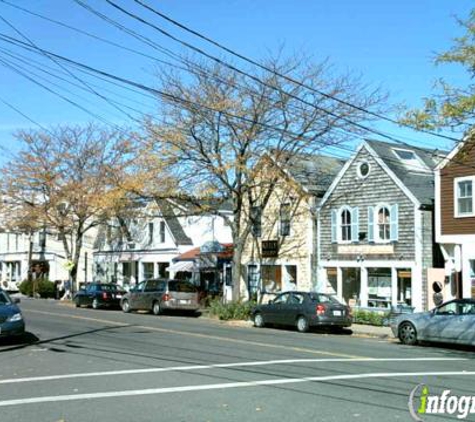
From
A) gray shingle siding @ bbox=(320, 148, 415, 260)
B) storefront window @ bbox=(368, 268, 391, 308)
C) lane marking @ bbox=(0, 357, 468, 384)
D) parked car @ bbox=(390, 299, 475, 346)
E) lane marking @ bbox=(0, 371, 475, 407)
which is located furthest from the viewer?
storefront window @ bbox=(368, 268, 391, 308)

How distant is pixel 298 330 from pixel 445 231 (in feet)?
26.2

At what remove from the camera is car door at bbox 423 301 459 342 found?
58.0ft

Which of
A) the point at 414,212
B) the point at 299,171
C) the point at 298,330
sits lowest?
the point at 298,330

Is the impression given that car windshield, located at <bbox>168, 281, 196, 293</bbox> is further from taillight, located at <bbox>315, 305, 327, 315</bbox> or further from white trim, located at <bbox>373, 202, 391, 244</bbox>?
taillight, located at <bbox>315, 305, 327, 315</bbox>

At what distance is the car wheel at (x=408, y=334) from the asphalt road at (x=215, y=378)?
0.77 meters

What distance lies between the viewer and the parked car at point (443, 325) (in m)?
17.4

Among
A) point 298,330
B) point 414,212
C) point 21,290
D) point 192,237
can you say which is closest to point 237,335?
point 298,330

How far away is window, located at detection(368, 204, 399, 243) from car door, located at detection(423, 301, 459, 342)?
10466mm

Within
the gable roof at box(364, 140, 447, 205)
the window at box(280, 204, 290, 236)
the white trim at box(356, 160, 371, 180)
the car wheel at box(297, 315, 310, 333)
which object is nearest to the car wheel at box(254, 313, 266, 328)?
the car wheel at box(297, 315, 310, 333)

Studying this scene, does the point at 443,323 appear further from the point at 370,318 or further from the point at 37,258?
the point at 37,258

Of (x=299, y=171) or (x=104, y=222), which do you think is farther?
(x=104, y=222)

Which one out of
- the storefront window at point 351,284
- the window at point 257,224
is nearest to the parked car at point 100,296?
the window at point 257,224

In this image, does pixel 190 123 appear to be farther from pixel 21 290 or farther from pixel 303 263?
pixel 21 290

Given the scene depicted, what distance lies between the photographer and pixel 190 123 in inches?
1081
